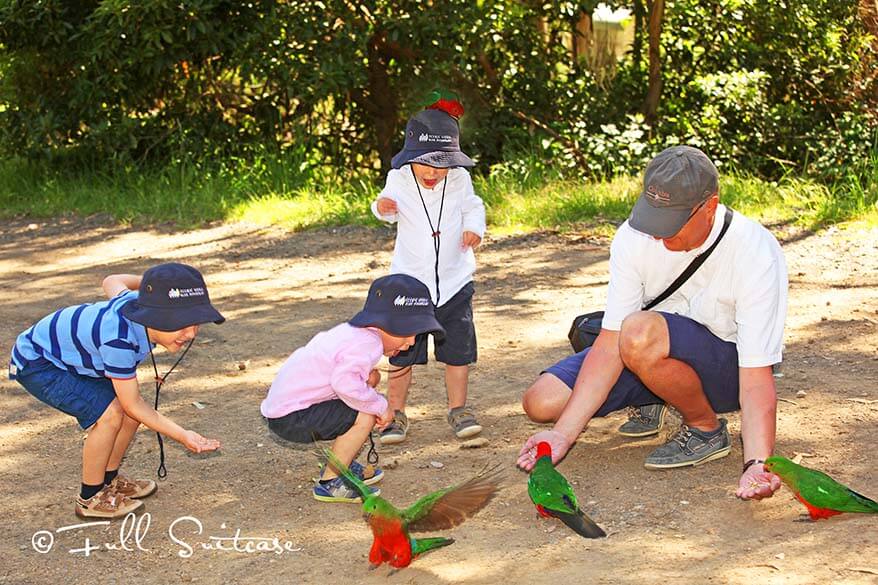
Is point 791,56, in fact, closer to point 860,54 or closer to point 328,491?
point 860,54

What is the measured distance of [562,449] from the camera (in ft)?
13.5

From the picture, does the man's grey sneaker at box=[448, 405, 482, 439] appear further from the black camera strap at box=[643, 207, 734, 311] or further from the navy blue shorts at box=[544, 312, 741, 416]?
the black camera strap at box=[643, 207, 734, 311]

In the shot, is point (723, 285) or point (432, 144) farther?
point (432, 144)

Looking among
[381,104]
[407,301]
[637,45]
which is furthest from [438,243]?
[637,45]

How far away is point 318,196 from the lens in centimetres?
1014

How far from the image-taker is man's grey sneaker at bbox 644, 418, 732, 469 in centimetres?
438

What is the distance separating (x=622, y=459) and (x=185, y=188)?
270 inches

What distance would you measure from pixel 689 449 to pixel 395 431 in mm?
1219

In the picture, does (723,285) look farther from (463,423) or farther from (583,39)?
(583,39)

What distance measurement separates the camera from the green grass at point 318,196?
350 inches

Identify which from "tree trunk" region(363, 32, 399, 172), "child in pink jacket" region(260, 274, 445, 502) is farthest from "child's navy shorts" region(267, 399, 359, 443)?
"tree trunk" region(363, 32, 399, 172)

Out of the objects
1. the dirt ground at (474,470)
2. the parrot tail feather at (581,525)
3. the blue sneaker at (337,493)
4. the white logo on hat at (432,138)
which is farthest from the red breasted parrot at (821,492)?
the white logo on hat at (432,138)

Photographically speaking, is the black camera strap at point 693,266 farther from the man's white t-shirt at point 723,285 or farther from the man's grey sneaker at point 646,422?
the man's grey sneaker at point 646,422

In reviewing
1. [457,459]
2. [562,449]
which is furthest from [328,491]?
[562,449]
